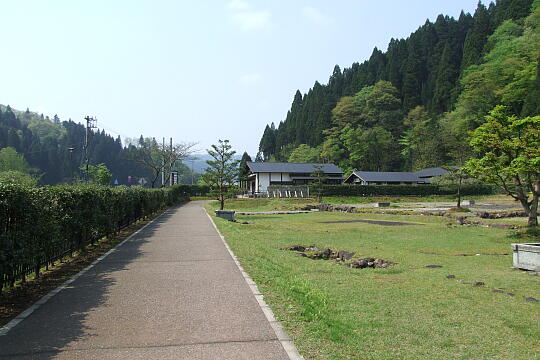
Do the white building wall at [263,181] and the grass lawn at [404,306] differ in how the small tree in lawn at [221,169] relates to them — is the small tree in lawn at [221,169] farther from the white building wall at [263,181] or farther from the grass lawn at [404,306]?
the white building wall at [263,181]

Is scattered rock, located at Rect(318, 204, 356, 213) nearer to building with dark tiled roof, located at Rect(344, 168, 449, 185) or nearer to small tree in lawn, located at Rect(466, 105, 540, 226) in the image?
small tree in lawn, located at Rect(466, 105, 540, 226)

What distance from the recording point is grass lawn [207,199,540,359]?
3.89 metres

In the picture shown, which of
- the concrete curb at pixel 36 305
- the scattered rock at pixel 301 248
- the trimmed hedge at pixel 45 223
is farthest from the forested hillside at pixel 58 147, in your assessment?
the concrete curb at pixel 36 305

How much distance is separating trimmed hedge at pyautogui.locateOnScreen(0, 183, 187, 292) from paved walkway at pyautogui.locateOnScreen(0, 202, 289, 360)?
2.65 ft

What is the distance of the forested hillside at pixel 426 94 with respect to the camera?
5359 centimetres

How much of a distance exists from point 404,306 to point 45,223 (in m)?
6.39

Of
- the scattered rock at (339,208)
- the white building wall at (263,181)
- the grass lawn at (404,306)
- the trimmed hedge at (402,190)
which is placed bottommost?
the scattered rock at (339,208)

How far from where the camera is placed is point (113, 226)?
13172mm

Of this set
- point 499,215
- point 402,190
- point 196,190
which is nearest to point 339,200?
point 402,190

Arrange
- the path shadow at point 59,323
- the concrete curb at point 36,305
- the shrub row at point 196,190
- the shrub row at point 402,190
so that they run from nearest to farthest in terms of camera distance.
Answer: the path shadow at point 59,323, the concrete curb at point 36,305, the shrub row at point 402,190, the shrub row at point 196,190

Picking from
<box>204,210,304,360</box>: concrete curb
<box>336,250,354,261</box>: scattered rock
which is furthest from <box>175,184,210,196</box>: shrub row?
<box>204,210,304,360</box>: concrete curb

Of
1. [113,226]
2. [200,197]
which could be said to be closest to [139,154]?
[200,197]

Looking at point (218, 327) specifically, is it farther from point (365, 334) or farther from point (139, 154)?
point (139, 154)

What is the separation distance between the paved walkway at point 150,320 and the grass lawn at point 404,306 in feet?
1.60
